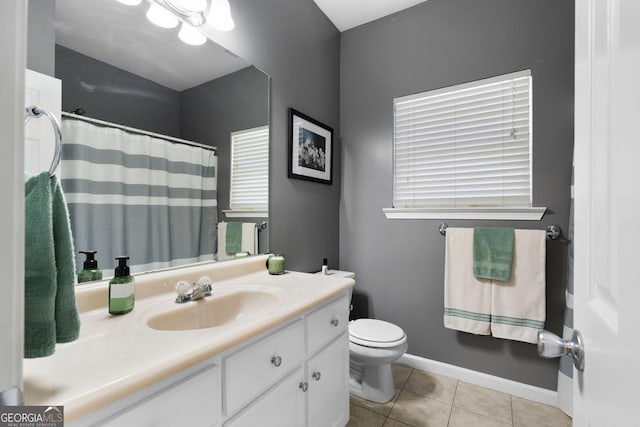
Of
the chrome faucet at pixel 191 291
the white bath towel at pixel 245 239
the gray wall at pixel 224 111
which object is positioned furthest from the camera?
the white bath towel at pixel 245 239

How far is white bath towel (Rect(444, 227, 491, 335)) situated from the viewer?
1729mm

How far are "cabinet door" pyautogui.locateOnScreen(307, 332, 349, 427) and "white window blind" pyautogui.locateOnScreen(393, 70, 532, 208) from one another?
3.93ft

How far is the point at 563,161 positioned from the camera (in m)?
1.58

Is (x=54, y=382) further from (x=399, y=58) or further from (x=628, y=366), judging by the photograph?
(x=399, y=58)

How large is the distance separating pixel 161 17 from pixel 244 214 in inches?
36.0

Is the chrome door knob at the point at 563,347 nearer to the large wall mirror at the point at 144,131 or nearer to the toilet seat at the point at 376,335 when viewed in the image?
the toilet seat at the point at 376,335

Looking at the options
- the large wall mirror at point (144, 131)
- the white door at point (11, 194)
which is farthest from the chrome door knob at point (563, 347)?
the large wall mirror at point (144, 131)

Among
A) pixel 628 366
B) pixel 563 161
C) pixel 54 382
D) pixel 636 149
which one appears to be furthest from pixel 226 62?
pixel 563 161

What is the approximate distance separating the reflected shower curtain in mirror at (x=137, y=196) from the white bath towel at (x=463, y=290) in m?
1.49

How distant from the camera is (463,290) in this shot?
1778 millimetres

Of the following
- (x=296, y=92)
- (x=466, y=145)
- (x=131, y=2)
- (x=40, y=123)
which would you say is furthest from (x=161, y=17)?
(x=466, y=145)

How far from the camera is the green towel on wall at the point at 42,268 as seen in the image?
0.45 meters

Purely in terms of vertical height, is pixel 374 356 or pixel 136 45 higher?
pixel 136 45

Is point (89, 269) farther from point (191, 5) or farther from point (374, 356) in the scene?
point (374, 356)
